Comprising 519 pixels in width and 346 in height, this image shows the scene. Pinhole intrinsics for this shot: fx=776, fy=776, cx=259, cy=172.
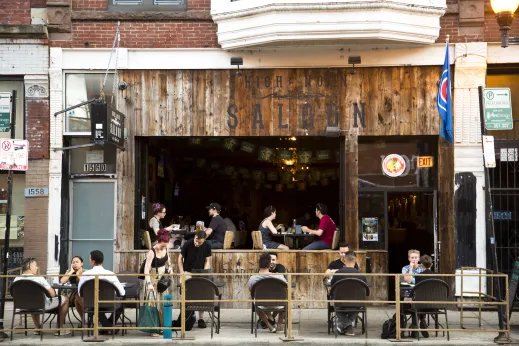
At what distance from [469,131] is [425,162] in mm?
1075

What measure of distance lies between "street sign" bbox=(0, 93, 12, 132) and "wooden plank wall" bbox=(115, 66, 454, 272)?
7.27 feet

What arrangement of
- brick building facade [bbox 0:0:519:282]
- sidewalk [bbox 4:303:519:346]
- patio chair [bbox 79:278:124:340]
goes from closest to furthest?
sidewalk [bbox 4:303:519:346]
patio chair [bbox 79:278:124:340]
brick building facade [bbox 0:0:519:282]

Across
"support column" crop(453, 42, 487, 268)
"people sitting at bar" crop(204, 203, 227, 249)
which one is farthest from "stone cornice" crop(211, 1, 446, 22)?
"people sitting at bar" crop(204, 203, 227, 249)

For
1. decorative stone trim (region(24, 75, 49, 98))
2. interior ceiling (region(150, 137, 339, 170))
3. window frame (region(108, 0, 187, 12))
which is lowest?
interior ceiling (region(150, 137, 339, 170))

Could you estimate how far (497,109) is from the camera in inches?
520

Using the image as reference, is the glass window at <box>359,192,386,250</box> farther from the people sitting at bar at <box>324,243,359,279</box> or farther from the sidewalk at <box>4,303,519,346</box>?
the people sitting at bar at <box>324,243,359,279</box>

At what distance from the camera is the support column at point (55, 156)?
617 inches

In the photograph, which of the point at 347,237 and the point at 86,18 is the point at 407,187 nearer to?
the point at 347,237

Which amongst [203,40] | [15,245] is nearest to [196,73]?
[203,40]

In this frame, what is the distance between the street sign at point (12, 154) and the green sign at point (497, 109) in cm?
775

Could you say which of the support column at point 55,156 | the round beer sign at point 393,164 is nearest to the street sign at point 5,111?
the support column at point 55,156

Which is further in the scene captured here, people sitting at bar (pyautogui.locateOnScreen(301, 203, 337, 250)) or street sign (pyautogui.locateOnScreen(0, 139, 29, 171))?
people sitting at bar (pyautogui.locateOnScreen(301, 203, 337, 250))

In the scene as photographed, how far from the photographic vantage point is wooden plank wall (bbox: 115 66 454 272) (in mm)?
15555

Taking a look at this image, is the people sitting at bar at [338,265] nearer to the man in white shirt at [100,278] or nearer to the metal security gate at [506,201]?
the man in white shirt at [100,278]
